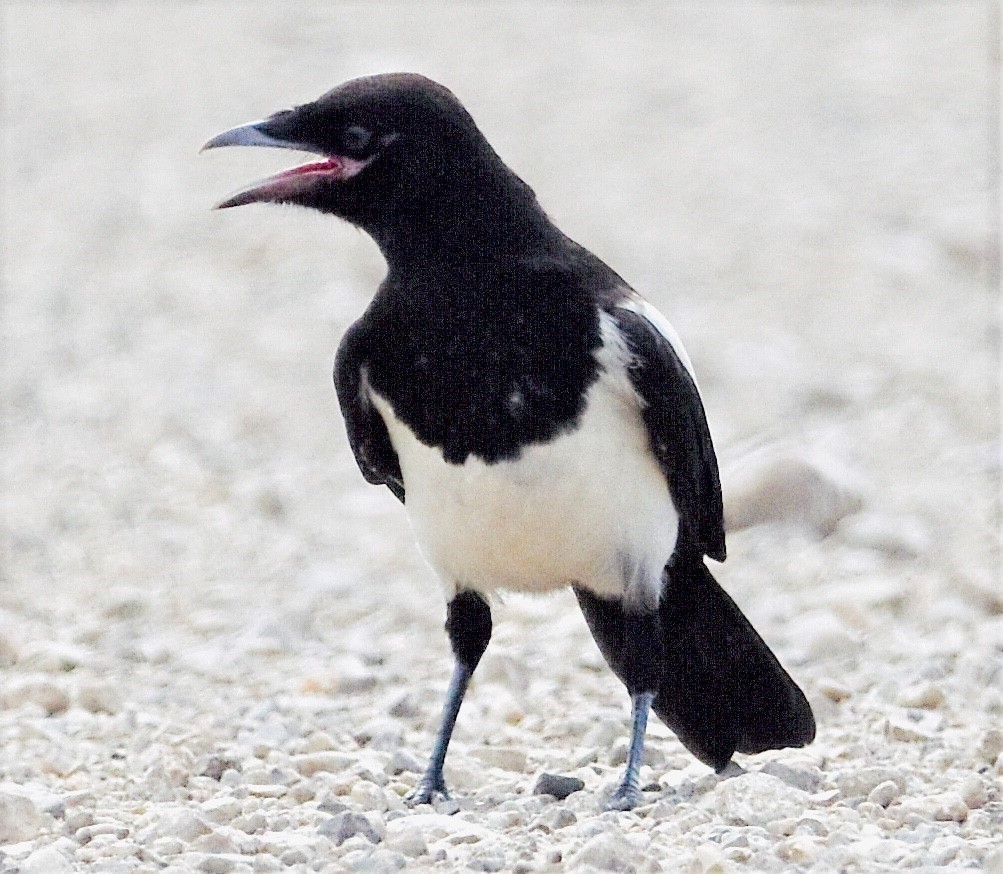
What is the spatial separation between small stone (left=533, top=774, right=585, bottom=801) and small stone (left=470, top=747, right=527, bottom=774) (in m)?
0.40

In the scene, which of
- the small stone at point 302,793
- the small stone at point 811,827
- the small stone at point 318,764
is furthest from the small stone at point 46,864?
the small stone at point 811,827

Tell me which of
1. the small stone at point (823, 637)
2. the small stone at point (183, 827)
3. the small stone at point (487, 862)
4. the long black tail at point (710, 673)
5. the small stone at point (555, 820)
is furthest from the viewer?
the small stone at point (823, 637)

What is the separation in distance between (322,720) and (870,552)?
8.44ft

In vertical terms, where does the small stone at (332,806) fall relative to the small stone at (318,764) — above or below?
below

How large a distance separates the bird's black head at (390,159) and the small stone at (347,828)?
141 centimetres

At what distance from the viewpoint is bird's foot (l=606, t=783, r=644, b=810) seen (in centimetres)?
538

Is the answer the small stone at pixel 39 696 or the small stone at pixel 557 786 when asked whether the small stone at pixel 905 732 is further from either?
the small stone at pixel 39 696

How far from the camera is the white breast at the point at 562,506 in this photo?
17.5 ft

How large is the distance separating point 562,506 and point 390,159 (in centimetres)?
95

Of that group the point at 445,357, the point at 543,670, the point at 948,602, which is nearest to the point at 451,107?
the point at 445,357

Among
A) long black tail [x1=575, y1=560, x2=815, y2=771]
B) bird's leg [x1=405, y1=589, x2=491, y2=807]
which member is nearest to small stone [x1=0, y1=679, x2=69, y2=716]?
bird's leg [x1=405, y1=589, x2=491, y2=807]

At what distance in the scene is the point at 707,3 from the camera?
61.1 feet

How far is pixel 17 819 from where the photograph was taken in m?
5.12

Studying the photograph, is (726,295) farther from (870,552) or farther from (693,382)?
(693,382)
